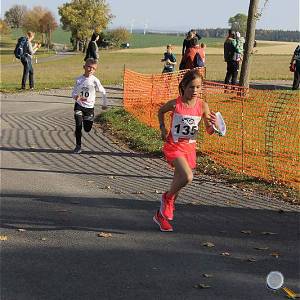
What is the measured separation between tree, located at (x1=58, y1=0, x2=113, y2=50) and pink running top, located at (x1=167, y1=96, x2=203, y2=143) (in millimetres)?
89405

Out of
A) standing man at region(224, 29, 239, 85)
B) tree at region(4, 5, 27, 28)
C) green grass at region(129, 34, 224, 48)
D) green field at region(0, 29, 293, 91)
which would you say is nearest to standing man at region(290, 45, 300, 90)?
standing man at region(224, 29, 239, 85)

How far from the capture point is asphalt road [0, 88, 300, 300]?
4.86 meters

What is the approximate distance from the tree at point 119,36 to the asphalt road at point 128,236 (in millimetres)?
102723

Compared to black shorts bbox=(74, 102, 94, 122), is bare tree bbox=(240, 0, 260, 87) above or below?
above

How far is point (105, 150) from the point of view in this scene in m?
11.6

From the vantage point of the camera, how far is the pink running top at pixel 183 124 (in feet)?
21.7

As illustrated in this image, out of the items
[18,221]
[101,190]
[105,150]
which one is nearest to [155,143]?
[105,150]

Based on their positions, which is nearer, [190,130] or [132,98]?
[190,130]

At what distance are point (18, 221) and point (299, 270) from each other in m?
3.06

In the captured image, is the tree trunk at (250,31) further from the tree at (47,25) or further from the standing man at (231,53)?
the tree at (47,25)

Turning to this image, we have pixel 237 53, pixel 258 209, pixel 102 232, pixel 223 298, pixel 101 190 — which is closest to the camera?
pixel 223 298

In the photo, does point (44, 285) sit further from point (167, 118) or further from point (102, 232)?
point (167, 118)

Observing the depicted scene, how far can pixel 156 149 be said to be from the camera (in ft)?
37.5

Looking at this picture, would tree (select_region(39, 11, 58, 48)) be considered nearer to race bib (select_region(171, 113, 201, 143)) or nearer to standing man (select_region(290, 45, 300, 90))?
standing man (select_region(290, 45, 300, 90))
